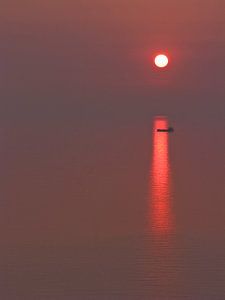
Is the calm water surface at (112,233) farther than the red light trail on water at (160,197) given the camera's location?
No

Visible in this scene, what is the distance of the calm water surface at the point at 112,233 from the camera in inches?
370

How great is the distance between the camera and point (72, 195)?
60.8 ft

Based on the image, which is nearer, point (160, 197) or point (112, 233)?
point (112, 233)

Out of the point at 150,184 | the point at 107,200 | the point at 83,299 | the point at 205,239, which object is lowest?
the point at 83,299

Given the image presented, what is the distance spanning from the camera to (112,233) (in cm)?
1308

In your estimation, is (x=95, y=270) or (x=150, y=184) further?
(x=150, y=184)

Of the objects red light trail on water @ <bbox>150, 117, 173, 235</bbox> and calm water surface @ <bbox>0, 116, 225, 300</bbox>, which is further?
red light trail on water @ <bbox>150, 117, 173, 235</bbox>

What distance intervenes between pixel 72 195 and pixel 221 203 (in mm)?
4037

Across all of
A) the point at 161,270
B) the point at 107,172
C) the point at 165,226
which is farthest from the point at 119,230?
the point at 107,172

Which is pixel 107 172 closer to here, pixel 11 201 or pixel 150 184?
pixel 150 184

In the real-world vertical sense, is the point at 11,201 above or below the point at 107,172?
below

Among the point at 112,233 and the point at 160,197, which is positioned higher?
the point at 160,197

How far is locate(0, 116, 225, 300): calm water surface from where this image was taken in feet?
30.8

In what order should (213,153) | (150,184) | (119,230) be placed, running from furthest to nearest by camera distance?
(213,153), (150,184), (119,230)
